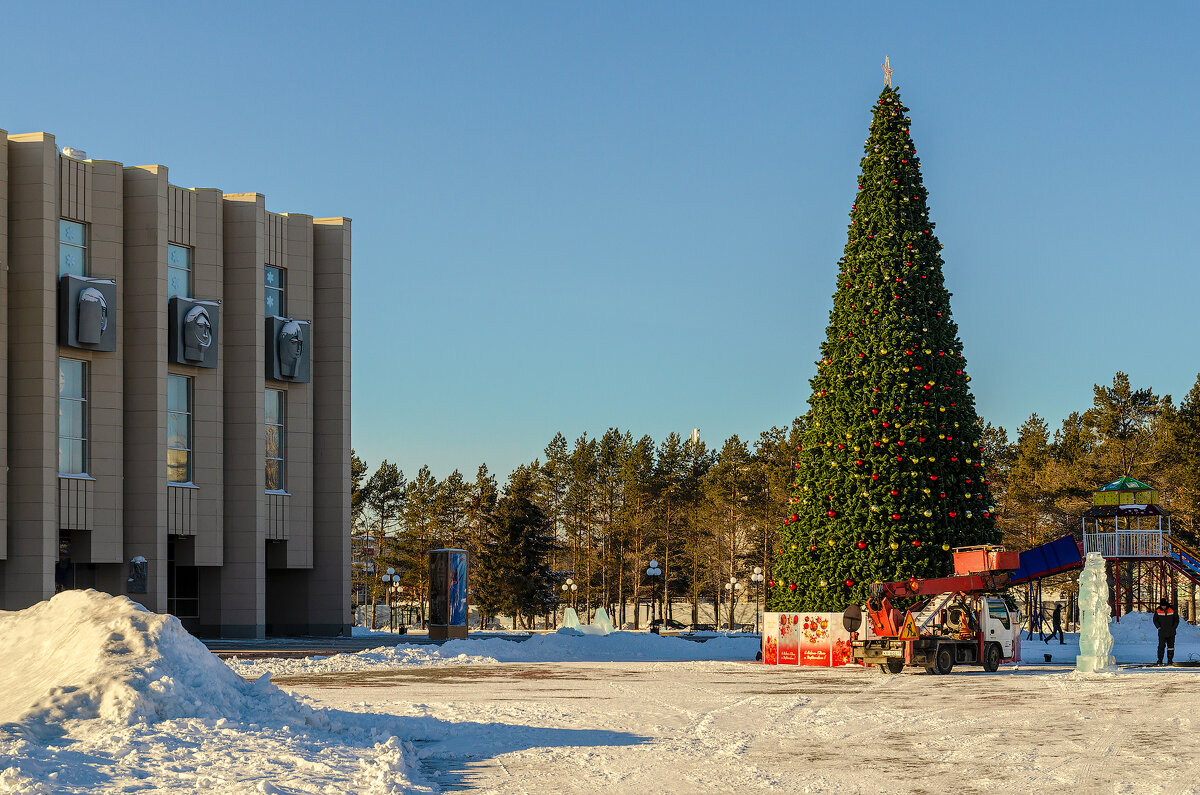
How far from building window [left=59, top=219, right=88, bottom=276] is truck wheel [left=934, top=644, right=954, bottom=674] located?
1211 inches

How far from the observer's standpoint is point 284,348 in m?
49.2

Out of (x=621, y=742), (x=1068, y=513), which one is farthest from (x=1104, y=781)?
(x=1068, y=513)

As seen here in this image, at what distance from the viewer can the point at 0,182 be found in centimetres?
4066

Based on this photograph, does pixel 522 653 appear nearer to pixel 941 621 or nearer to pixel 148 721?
pixel 941 621

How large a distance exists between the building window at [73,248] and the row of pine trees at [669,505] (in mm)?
48945

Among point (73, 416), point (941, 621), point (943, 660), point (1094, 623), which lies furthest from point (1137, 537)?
point (73, 416)

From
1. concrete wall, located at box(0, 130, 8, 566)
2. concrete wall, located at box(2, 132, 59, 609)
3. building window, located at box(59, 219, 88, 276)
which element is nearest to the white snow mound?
concrete wall, located at box(0, 130, 8, 566)

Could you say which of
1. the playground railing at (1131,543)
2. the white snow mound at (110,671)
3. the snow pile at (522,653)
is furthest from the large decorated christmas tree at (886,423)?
the white snow mound at (110,671)

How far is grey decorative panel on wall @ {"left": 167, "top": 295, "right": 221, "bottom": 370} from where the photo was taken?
45469 millimetres

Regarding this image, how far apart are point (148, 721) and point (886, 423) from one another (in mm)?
22085

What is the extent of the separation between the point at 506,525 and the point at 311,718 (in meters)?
75.6

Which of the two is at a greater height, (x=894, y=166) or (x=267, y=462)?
(x=894, y=166)

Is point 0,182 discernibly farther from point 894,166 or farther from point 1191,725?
point 1191,725

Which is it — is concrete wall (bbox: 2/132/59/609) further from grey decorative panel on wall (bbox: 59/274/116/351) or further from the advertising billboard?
the advertising billboard
